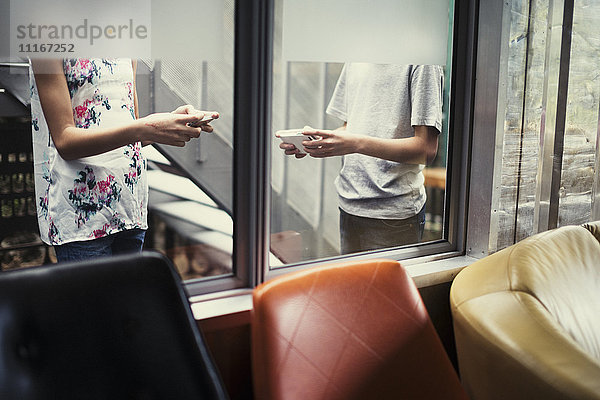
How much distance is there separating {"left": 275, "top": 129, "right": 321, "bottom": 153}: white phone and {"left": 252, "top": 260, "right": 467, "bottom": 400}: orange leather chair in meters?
0.48

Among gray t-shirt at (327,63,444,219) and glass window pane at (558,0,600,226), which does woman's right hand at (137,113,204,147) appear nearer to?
gray t-shirt at (327,63,444,219)

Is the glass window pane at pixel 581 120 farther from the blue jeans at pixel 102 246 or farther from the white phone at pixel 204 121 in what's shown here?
the blue jeans at pixel 102 246

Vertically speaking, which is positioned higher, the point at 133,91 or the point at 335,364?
the point at 133,91

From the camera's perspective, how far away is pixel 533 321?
60.1 inches

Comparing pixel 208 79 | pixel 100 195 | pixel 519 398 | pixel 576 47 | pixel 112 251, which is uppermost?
pixel 576 47

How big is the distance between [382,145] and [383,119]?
0.31 ft

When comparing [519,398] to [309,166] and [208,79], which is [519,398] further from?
[208,79]

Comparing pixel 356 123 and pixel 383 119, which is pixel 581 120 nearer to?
pixel 383 119

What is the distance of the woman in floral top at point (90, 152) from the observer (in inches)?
59.3

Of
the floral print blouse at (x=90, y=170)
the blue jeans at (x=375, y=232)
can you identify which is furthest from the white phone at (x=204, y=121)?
the blue jeans at (x=375, y=232)

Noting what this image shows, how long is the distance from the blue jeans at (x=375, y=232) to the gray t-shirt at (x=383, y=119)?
0.03 m

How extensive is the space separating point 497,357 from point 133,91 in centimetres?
120

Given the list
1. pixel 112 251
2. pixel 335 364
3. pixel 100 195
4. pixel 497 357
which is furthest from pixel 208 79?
pixel 497 357

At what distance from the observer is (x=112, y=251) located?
165cm
